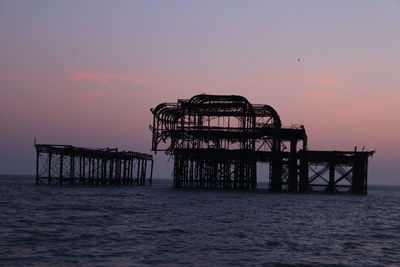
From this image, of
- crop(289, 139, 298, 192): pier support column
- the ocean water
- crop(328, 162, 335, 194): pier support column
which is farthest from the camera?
crop(328, 162, 335, 194): pier support column

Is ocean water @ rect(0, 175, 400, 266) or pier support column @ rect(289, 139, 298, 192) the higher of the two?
pier support column @ rect(289, 139, 298, 192)

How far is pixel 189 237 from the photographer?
80.3ft

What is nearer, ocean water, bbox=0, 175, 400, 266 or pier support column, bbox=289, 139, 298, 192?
ocean water, bbox=0, 175, 400, 266

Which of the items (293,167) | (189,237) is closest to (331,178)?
(293,167)

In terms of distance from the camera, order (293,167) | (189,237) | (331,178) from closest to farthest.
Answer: (189,237), (293,167), (331,178)

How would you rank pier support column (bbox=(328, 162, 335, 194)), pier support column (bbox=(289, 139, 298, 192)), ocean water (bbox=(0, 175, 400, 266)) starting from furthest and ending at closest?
1. pier support column (bbox=(328, 162, 335, 194))
2. pier support column (bbox=(289, 139, 298, 192))
3. ocean water (bbox=(0, 175, 400, 266))

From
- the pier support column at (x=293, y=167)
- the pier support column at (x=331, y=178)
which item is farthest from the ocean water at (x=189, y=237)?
the pier support column at (x=331, y=178)

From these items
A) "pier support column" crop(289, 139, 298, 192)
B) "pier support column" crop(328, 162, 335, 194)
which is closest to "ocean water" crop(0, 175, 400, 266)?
"pier support column" crop(289, 139, 298, 192)

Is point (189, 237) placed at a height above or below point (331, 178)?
below

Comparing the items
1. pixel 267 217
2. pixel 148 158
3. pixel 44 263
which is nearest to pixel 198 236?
pixel 44 263

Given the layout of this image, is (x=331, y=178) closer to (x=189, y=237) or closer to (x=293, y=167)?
(x=293, y=167)

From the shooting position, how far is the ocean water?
19656mm

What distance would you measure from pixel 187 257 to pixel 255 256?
7.28 ft

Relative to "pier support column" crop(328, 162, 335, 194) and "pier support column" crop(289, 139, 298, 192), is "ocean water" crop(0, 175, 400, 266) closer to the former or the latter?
"pier support column" crop(289, 139, 298, 192)
